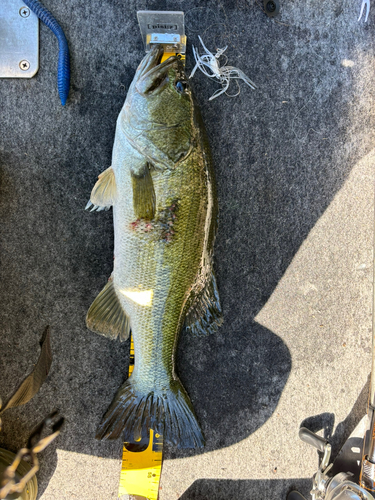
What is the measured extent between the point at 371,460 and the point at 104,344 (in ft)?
3.69

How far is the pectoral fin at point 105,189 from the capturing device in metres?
1.20

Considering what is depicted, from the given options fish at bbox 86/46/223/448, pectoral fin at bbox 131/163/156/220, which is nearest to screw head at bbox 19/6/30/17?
fish at bbox 86/46/223/448

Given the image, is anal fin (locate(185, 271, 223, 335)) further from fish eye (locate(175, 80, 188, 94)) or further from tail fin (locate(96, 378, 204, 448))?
fish eye (locate(175, 80, 188, 94))

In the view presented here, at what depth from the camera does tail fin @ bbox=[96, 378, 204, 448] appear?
4.10 feet

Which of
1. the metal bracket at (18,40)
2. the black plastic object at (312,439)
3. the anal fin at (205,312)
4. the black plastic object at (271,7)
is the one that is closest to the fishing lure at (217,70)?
the black plastic object at (271,7)

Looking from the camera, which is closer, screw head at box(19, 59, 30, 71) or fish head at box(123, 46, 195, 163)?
fish head at box(123, 46, 195, 163)

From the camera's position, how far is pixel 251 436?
1493mm

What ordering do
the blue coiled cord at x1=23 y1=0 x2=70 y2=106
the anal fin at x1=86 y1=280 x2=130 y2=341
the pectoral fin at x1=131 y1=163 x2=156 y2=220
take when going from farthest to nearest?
the blue coiled cord at x1=23 y1=0 x2=70 y2=106
the anal fin at x1=86 y1=280 x2=130 y2=341
the pectoral fin at x1=131 y1=163 x2=156 y2=220

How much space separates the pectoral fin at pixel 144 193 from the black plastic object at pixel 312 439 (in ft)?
3.53

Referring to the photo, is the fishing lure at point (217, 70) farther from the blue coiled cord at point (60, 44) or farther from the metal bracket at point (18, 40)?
the metal bracket at point (18, 40)

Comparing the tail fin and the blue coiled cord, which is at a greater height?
the blue coiled cord

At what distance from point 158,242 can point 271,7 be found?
111cm

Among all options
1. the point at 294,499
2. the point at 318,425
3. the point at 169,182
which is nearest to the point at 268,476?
the point at 294,499

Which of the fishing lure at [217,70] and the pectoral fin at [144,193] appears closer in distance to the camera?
the pectoral fin at [144,193]
